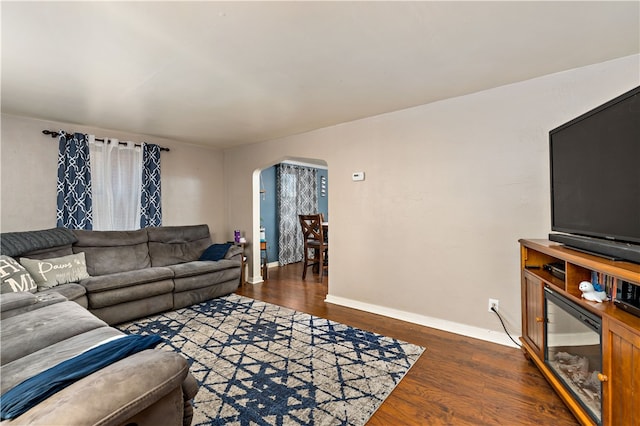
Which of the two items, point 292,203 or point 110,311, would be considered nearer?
point 110,311

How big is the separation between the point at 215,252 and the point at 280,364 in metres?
2.35

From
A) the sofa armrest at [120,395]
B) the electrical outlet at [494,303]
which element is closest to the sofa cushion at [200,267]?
the sofa armrest at [120,395]

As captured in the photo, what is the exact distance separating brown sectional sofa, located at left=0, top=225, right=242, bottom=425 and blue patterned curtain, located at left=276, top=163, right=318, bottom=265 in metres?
1.84

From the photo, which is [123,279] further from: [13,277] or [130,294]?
[13,277]

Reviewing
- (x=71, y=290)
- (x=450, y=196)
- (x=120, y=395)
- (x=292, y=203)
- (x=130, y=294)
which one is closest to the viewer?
(x=120, y=395)

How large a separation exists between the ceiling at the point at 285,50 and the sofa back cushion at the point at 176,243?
177cm

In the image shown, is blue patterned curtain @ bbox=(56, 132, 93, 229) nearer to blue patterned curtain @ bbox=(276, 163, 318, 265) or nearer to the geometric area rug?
the geometric area rug

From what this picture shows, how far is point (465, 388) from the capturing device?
1.90 metres

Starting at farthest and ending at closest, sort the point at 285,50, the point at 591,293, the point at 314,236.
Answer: the point at 314,236
the point at 285,50
the point at 591,293

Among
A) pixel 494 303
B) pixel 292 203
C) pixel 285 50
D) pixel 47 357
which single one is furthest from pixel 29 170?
pixel 494 303

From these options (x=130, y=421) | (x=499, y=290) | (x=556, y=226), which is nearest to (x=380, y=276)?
(x=499, y=290)

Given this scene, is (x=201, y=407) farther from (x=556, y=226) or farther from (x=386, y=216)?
(x=556, y=226)

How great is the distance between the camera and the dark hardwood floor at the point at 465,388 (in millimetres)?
1632

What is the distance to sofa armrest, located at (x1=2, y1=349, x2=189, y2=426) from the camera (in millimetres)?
776
